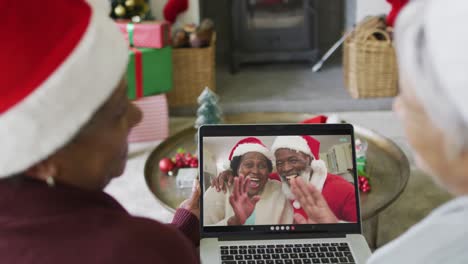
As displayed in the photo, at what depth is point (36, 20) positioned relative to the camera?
0.74 m

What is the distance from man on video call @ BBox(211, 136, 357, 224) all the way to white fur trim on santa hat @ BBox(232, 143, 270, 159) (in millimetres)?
23

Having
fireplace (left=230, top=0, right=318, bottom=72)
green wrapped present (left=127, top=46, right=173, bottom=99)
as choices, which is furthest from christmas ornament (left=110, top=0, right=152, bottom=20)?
fireplace (left=230, top=0, right=318, bottom=72)

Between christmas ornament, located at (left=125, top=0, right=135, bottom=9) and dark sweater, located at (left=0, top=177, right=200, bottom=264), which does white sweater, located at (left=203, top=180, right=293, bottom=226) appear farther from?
christmas ornament, located at (left=125, top=0, right=135, bottom=9)

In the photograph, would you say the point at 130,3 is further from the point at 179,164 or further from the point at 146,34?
the point at 179,164

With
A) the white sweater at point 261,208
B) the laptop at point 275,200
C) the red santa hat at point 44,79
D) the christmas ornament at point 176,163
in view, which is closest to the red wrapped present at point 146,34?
the christmas ornament at point 176,163

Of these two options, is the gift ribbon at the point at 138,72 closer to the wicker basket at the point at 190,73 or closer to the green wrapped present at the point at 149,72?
the green wrapped present at the point at 149,72

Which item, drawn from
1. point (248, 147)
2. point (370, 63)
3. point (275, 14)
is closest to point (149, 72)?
point (275, 14)

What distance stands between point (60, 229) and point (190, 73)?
2508 millimetres

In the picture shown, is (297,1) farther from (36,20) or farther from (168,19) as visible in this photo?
(36,20)

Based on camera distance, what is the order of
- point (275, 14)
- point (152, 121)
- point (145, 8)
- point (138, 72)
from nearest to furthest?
point (138, 72) → point (152, 121) → point (145, 8) → point (275, 14)

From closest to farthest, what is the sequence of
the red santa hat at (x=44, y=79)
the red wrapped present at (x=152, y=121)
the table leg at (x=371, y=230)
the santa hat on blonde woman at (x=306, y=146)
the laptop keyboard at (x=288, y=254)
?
the red santa hat at (x=44, y=79), the laptop keyboard at (x=288, y=254), the santa hat on blonde woman at (x=306, y=146), the table leg at (x=371, y=230), the red wrapped present at (x=152, y=121)

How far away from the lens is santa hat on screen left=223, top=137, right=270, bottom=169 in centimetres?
141

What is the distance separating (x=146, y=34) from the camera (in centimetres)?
287

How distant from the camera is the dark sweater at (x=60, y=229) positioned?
0.78 metres
